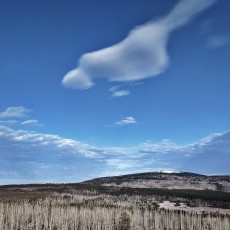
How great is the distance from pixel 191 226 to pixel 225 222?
18624 mm

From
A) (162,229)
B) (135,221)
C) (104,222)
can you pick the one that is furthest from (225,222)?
(104,222)

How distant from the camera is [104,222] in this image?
197625mm

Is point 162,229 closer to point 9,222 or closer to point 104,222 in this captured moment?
point 104,222

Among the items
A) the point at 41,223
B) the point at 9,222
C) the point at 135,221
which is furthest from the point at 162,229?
the point at 9,222

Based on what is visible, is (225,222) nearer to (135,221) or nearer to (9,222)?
(135,221)

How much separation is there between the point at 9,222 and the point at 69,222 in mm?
30646

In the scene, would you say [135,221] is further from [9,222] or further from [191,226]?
[9,222]

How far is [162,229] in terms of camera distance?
19825 cm

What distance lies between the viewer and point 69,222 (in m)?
200

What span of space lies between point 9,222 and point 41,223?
17243mm

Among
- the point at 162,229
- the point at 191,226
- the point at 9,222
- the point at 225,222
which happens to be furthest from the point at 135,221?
the point at 9,222

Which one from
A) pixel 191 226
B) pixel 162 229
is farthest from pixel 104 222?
pixel 191 226

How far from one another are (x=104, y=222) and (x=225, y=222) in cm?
6121

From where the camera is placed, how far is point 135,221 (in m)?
197
